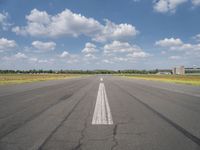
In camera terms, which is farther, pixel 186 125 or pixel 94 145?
pixel 186 125

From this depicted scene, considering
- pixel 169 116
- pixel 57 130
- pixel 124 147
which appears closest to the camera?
pixel 124 147

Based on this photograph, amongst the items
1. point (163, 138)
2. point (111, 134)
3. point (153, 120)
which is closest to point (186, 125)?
point (153, 120)

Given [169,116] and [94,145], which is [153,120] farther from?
[94,145]

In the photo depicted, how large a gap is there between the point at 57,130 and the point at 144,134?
7.23ft

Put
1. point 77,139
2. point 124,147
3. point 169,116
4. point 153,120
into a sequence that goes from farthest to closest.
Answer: point 169,116 < point 153,120 < point 77,139 < point 124,147

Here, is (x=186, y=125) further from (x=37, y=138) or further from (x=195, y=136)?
(x=37, y=138)

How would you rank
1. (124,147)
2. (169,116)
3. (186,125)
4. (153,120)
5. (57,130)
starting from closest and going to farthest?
(124,147)
(57,130)
(186,125)
(153,120)
(169,116)

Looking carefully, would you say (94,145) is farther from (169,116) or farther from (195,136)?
(169,116)

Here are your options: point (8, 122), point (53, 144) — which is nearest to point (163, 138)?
point (53, 144)

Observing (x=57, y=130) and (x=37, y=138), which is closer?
(x=37, y=138)

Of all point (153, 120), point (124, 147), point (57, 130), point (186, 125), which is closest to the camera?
point (124, 147)

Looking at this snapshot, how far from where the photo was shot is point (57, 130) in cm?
543

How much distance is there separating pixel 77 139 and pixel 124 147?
3.67ft

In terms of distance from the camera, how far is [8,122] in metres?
6.36
